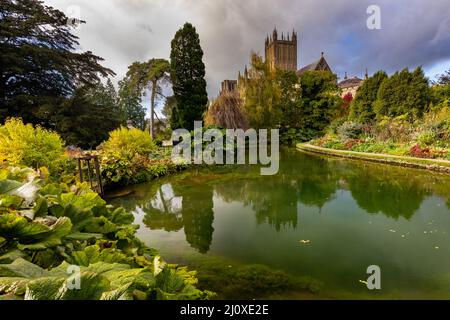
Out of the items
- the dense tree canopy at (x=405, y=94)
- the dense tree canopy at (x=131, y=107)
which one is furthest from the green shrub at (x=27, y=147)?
the dense tree canopy at (x=131, y=107)

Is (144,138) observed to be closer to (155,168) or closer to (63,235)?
(155,168)

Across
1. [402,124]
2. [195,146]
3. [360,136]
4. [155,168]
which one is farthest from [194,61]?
[402,124]

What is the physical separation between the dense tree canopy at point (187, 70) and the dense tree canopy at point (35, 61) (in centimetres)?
465

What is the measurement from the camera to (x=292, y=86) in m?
26.1

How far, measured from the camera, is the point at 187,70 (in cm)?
1808

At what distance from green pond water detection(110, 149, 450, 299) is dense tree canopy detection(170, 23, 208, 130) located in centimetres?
1057

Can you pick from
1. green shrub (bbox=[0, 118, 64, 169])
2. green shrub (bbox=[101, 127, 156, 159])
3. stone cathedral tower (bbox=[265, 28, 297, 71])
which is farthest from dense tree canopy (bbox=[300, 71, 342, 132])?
stone cathedral tower (bbox=[265, 28, 297, 71])

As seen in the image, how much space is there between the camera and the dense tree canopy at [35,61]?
1329cm

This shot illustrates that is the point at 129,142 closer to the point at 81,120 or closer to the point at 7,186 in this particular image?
the point at 81,120

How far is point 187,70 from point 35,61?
863 cm

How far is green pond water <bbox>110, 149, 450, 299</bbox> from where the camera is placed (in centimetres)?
291

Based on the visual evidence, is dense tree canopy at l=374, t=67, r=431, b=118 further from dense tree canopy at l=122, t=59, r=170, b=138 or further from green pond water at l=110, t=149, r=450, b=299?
dense tree canopy at l=122, t=59, r=170, b=138

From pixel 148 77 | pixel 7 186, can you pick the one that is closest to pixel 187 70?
pixel 148 77

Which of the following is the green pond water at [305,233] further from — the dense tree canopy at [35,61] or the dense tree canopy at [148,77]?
the dense tree canopy at [148,77]
